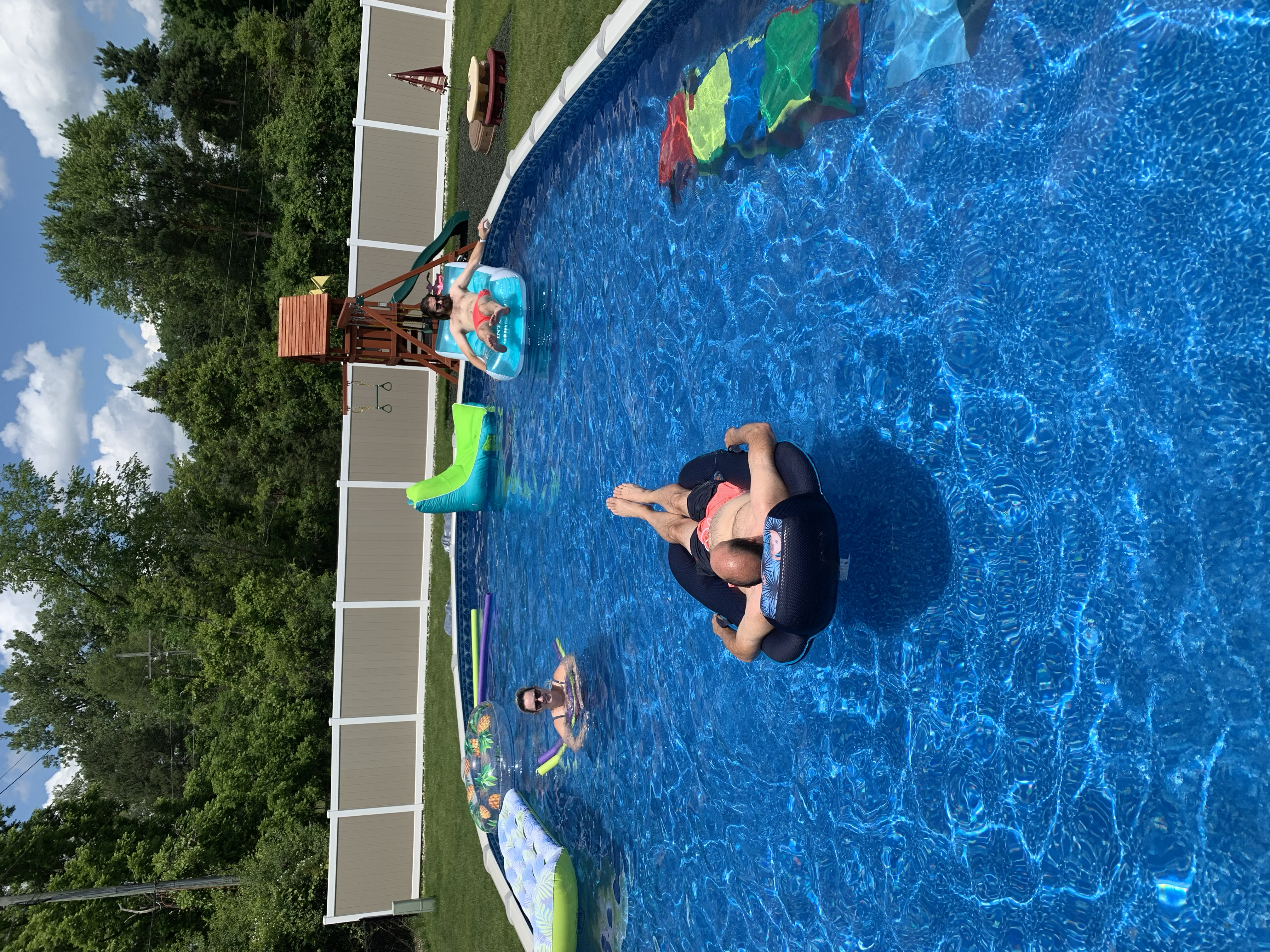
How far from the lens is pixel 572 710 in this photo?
8039mm

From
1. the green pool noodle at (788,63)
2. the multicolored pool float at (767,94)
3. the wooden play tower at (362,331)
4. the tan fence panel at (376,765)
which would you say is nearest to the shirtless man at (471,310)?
the wooden play tower at (362,331)

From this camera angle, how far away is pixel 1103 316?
360 centimetres

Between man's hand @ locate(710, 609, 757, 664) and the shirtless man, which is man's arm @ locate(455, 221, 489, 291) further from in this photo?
man's hand @ locate(710, 609, 757, 664)

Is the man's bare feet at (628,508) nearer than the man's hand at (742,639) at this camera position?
No

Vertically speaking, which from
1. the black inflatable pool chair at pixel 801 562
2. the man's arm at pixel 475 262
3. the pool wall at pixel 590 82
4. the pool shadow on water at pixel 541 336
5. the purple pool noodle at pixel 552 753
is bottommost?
the purple pool noodle at pixel 552 753

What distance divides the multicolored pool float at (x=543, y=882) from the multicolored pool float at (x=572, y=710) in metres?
0.71

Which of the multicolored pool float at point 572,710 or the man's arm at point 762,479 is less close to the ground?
the man's arm at point 762,479

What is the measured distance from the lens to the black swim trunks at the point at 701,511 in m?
5.41

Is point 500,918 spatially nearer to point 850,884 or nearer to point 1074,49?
point 850,884

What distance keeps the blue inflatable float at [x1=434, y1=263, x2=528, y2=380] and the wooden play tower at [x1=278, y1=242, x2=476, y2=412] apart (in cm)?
140

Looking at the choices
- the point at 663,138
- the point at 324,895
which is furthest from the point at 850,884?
the point at 324,895

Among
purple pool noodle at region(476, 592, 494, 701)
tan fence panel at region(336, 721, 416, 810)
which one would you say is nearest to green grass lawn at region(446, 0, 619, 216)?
purple pool noodle at region(476, 592, 494, 701)

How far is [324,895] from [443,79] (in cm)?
1595

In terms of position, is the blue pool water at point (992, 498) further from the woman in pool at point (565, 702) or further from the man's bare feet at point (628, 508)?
the woman in pool at point (565, 702)
